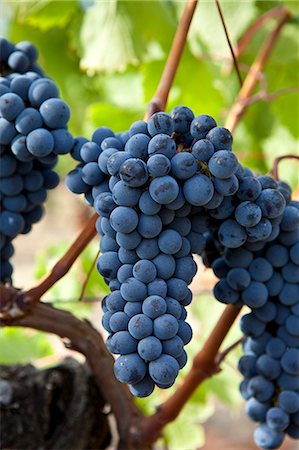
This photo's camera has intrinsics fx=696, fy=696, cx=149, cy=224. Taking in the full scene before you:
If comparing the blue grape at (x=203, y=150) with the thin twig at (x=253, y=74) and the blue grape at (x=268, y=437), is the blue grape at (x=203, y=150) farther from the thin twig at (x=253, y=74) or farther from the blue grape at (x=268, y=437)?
the thin twig at (x=253, y=74)

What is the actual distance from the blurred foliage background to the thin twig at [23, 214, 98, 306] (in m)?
0.45

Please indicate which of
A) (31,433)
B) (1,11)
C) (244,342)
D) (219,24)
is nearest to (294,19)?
(219,24)

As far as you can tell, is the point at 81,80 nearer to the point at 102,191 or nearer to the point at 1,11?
the point at 1,11

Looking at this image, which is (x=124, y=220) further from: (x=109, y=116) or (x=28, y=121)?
(x=109, y=116)

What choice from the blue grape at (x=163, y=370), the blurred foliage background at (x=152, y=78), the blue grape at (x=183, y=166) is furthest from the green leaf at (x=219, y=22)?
the blue grape at (x=163, y=370)

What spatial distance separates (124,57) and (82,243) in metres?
0.50

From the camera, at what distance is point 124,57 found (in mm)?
1090

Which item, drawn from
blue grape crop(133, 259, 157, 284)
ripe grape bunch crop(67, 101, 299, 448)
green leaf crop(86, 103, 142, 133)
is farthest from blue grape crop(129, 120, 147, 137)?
green leaf crop(86, 103, 142, 133)

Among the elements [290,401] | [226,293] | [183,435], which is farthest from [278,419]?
[183,435]

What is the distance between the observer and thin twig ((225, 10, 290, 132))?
1005 mm

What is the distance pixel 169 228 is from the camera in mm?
541

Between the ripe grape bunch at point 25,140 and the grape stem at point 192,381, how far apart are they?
0.76 feet

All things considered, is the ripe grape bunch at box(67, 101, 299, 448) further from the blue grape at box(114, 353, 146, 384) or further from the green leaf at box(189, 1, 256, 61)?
the green leaf at box(189, 1, 256, 61)

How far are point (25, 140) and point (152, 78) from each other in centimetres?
63
